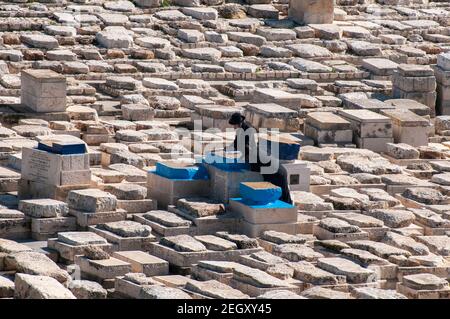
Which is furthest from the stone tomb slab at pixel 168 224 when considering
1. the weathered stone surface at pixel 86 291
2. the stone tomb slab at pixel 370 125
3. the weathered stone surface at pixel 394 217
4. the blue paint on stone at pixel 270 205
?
the stone tomb slab at pixel 370 125

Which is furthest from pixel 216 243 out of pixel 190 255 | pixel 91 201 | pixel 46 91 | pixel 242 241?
pixel 46 91

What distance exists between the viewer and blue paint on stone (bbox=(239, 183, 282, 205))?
2111 centimetres

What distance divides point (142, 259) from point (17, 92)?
7.16 m

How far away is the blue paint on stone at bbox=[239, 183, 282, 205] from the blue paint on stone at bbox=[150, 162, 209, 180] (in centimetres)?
91

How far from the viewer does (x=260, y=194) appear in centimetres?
2111

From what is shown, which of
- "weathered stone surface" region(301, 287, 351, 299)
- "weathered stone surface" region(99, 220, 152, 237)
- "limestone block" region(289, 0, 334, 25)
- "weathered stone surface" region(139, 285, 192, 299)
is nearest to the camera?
"weathered stone surface" region(139, 285, 192, 299)

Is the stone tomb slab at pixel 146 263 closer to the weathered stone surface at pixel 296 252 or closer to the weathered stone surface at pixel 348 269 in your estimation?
the weathered stone surface at pixel 296 252

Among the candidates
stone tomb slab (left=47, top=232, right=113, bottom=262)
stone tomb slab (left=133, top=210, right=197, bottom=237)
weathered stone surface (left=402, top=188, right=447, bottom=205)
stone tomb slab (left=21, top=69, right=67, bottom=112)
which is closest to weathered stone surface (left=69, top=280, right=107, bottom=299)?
stone tomb slab (left=47, top=232, right=113, bottom=262)

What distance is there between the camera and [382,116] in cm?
2569

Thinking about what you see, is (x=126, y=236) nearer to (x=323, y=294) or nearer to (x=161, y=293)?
(x=161, y=293)

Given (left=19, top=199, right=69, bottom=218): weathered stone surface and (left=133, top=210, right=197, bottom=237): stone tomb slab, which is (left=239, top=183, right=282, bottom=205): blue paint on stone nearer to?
(left=133, top=210, right=197, bottom=237): stone tomb slab

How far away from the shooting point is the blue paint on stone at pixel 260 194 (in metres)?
21.1
